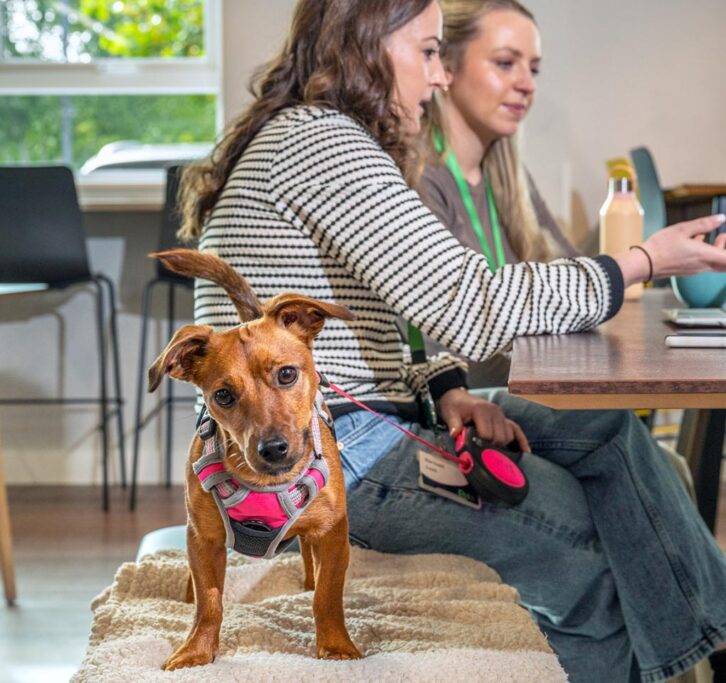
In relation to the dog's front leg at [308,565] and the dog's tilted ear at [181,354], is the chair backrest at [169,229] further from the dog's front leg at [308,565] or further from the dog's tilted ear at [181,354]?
the dog's tilted ear at [181,354]

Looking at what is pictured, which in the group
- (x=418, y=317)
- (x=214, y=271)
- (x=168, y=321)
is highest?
(x=214, y=271)

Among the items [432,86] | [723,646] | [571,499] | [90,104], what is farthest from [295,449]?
[90,104]

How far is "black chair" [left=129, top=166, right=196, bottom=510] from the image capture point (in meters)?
Answer: 3.60

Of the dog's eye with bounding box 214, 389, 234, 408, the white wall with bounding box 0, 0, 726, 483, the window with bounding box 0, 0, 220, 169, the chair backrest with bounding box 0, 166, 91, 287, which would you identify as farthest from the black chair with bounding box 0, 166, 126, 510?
the dog's eye with bounding box 214, 389, 234, 408

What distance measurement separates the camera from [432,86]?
5.76ft

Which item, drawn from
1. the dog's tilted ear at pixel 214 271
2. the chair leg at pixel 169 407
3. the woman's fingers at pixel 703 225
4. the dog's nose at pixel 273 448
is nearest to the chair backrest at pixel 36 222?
the chair leg at pixel 169 407

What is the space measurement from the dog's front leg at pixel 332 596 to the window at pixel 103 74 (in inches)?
134

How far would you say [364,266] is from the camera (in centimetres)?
146

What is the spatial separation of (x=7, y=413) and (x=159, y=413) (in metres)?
0.60

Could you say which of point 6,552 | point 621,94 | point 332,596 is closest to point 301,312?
point 332,596

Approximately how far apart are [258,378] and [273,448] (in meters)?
0.08

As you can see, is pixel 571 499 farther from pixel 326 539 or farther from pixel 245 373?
pixel 245 373

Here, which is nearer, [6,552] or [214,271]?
[214,271]

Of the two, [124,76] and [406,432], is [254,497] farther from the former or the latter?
[124,76]
